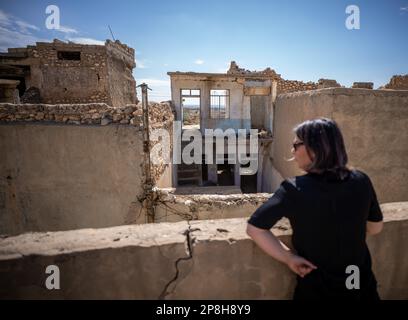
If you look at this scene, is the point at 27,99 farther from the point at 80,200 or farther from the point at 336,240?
the point at 336,240

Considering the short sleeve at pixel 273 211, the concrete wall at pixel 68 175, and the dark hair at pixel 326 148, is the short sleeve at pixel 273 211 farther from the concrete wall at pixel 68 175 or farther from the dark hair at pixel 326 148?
the concrete wall at pixel 68 175

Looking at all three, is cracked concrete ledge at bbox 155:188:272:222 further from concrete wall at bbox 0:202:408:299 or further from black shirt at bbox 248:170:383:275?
black shirt at bbox 248:170:383:275

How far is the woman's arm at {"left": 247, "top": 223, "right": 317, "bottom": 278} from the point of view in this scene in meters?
1.26

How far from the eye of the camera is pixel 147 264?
1450mm

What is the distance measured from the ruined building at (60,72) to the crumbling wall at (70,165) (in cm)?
614

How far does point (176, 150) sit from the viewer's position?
472 inches

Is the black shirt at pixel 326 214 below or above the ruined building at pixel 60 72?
below

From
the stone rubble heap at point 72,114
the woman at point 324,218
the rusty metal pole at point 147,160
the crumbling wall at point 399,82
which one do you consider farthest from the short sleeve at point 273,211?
the crumbling wall at point 399,82

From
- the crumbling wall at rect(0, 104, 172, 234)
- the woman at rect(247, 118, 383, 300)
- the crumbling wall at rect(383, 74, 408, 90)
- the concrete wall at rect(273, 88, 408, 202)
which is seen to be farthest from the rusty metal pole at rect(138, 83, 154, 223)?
the crumbling wall at rect(383, 74, 408, 90)

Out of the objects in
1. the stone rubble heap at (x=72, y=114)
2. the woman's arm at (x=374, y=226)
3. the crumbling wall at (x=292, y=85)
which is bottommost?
the woman's arm at (x=374, y=226)

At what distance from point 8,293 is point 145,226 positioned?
0.81m

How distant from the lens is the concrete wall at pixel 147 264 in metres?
1.36

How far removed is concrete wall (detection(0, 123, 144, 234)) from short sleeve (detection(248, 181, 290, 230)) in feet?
17.3

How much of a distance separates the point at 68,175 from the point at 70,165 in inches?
10.9
